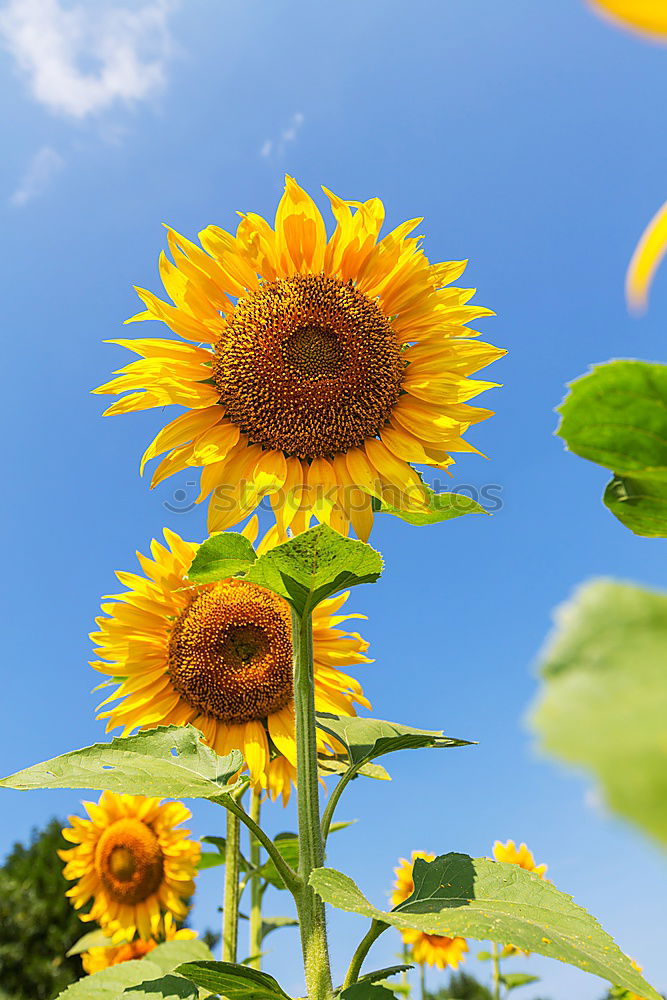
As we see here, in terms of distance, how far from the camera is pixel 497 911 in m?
1.58

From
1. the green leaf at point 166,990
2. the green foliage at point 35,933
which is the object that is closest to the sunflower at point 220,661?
the green leaf at point 166,990

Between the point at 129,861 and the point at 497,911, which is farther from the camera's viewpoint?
the point at 129,861

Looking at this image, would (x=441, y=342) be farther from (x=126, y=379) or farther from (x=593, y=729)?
(x=593, y=729)

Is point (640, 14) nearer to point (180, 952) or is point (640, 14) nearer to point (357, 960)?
point (357, 960)

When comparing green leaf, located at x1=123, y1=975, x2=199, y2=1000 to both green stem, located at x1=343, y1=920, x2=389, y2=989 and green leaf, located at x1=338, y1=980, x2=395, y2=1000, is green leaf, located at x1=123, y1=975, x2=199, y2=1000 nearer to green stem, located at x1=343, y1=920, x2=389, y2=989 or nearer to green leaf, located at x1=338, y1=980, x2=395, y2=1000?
green stem, located at x1=343, y1=920, x2=389, y2=989

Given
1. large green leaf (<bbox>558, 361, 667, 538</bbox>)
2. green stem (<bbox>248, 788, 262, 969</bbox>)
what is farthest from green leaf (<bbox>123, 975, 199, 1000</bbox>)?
large green leaf (<bbox>558, 361, 667, 538</bbox>)

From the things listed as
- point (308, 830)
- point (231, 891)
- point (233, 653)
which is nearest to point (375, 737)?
point (308, 830)

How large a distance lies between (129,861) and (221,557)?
375cm

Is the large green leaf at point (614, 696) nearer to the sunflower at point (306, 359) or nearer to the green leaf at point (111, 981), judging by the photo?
the sunflower at point (306, 359)

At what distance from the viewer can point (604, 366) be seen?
2.67 feet

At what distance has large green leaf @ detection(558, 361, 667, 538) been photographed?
2.63 feet

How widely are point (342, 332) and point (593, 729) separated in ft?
8.82

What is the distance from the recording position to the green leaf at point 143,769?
5.92 feet

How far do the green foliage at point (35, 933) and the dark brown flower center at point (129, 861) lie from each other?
1287 centimetres
